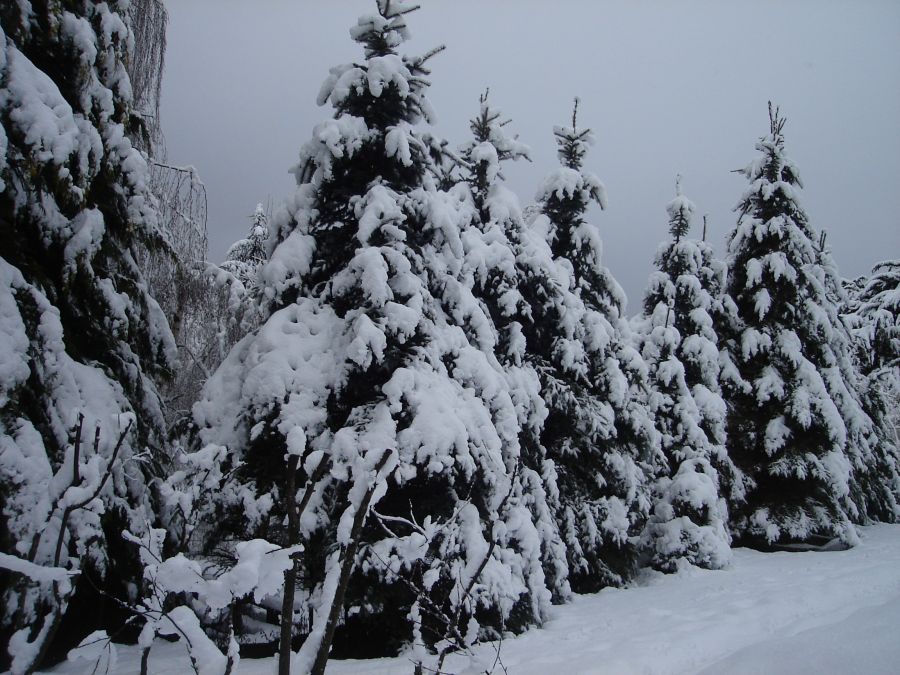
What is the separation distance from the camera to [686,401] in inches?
495

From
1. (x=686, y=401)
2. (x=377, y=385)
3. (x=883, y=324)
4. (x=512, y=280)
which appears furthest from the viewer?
(x=883, y=324)

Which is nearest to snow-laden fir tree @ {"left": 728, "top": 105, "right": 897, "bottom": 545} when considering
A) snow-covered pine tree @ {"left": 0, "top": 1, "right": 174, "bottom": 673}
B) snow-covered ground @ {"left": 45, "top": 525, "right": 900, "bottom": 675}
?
snow-covered ground @ {"left": 45, "top": 525, "right": 900, "bottom": 675}

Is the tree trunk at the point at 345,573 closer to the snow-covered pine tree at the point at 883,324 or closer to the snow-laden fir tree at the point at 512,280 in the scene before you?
the snow-laden fir tree at the point at 512,280

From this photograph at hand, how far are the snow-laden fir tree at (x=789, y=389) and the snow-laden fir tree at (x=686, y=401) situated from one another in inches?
31.3

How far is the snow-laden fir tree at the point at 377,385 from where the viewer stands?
5.53 metres

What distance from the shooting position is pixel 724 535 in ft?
37.5

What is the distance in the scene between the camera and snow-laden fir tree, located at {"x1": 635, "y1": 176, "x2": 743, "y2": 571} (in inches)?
441

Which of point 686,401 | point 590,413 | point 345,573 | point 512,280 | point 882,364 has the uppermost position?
point 512,280

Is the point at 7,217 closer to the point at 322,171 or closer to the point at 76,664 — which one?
the point at 322,171

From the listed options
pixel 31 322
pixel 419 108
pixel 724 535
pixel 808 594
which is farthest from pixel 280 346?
pixel 724 535

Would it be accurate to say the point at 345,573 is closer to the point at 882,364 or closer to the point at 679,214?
the point at 679,214

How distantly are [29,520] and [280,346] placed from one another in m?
2.60

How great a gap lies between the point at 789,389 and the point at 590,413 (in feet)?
24.0

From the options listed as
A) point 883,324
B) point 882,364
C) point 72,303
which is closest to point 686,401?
point 883,324
